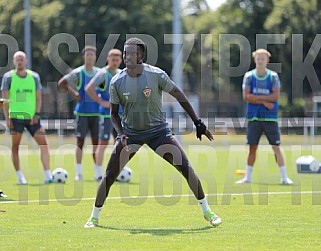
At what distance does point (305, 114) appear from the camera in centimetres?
4997

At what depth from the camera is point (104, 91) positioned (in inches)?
691

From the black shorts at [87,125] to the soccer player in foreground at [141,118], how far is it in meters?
7.05

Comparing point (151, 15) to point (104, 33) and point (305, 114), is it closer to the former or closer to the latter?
point (104, 33)

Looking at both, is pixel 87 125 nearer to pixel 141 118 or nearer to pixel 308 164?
pixel 308 164

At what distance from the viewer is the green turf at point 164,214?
Answer: 946 cm

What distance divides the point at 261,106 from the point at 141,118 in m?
6.51

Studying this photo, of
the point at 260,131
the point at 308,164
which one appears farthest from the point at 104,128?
the point at 308,164

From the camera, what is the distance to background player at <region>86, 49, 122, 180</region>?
Result: 17.2 m

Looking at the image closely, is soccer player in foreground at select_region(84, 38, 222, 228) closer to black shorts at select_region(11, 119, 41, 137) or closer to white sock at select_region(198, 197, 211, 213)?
white sock at select_region(198, 197, 211, 213)

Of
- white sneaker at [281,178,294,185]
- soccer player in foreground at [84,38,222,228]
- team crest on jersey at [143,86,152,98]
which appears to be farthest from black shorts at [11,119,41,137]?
team crest on jersey at [143,86,152,98]

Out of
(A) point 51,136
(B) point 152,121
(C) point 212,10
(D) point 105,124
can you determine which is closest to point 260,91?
(D) point 105,124

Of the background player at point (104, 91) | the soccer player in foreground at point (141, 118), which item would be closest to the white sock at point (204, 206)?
the soccer player in foreground at point (141, 118)

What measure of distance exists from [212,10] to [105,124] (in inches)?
1766

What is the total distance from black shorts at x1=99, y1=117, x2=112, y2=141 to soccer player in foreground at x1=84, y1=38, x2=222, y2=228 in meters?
6.77
